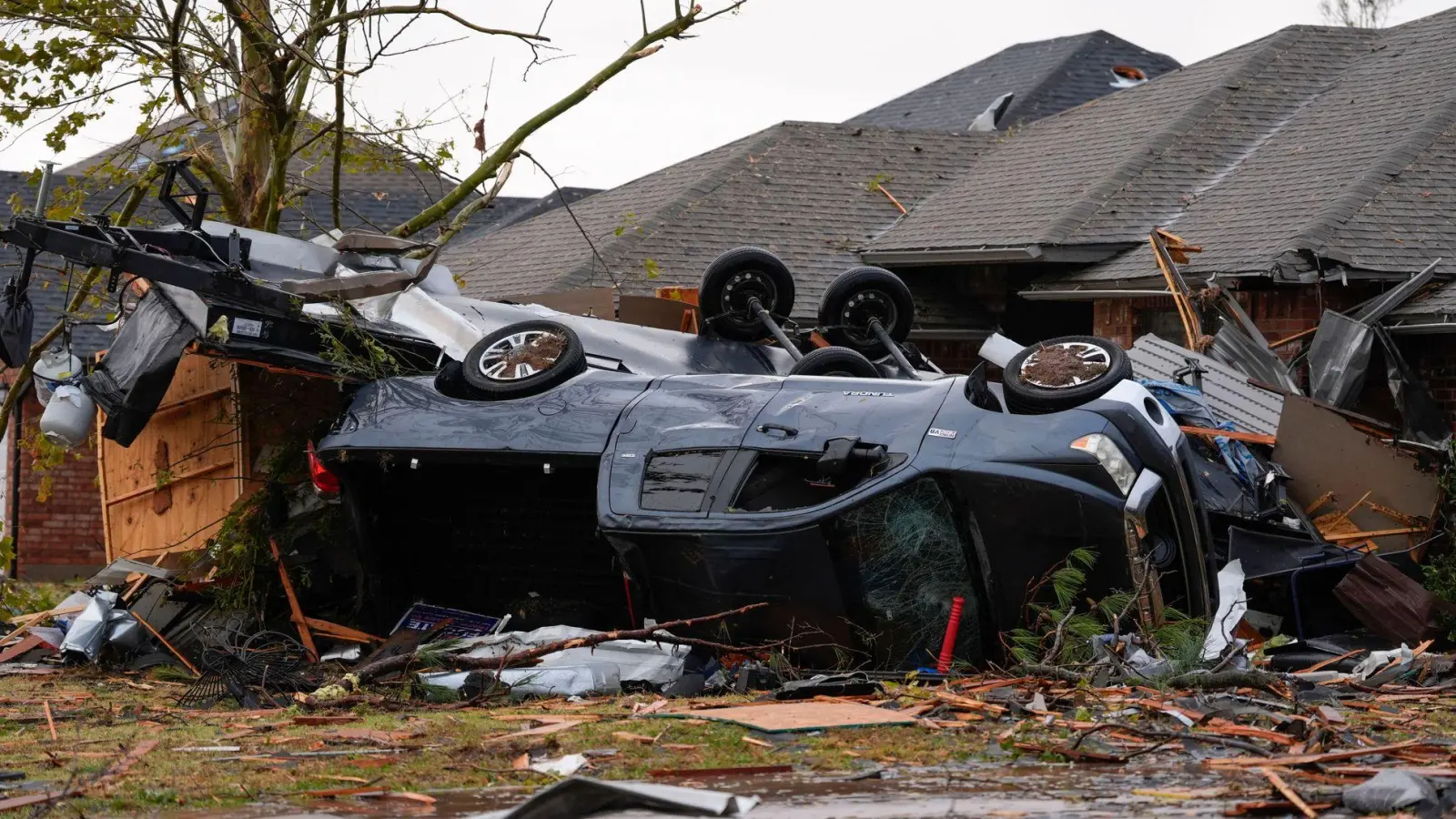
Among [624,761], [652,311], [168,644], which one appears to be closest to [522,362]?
[168,644]

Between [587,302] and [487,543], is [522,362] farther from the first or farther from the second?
[587,302]

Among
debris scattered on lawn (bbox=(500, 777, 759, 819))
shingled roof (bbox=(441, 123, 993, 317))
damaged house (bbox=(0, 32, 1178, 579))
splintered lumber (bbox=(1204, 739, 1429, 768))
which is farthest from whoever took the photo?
shingled roof (bbox=(441, 123, 993, 317))

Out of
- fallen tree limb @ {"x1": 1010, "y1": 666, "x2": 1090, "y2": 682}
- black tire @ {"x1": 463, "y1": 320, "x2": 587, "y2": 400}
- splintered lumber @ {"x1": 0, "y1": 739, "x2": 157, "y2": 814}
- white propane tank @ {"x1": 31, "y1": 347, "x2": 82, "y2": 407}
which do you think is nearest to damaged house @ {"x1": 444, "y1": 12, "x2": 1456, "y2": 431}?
black tire @ {"x1": 463, "y1": 320, "x2": 587, "y2": 400}

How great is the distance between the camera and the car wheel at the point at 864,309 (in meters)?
11.6

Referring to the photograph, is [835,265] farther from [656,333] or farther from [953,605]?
[953,605]

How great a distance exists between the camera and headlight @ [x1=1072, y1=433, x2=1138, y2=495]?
7680 millimetres

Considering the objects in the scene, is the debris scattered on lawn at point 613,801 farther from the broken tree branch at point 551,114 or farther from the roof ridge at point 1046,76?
the roof ridge at point 1046,76

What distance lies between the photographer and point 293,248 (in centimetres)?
1018

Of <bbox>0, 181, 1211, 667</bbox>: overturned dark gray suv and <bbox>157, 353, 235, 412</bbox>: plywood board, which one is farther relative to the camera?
<bbox>157, 353, 235, 412</bbox>: plywood board

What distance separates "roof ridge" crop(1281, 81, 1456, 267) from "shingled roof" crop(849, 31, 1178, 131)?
11261 mm

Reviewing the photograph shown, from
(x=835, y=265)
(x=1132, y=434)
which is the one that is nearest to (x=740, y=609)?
(x=1132, y=434)

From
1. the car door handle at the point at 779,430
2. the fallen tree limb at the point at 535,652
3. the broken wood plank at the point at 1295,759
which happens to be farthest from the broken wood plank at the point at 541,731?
the broken wood plank at the point at 1295,759

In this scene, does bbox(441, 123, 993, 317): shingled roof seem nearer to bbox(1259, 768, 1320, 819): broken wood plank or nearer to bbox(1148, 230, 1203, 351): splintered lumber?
bbox(1148, 230, 1203, 351): splintered lumber

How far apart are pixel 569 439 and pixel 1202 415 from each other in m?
4.97
